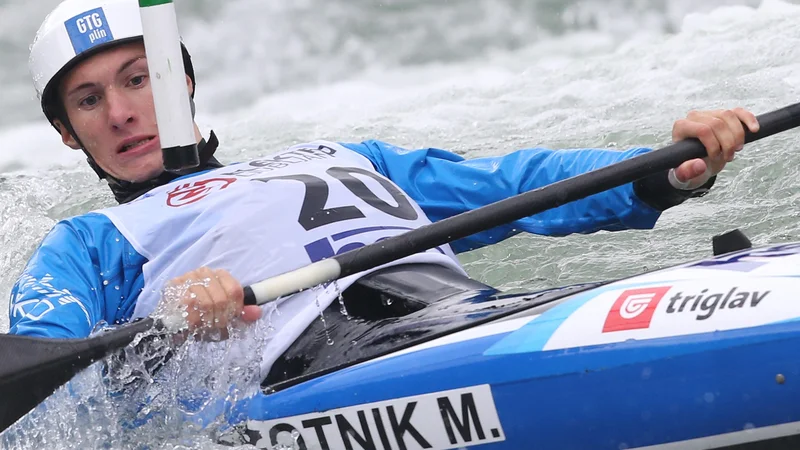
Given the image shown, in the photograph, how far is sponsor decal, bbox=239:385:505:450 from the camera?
1.93 metres

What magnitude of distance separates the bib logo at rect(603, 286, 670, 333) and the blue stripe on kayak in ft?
0.11

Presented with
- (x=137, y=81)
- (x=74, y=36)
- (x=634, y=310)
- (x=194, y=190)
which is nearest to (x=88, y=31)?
(x=74, y=36)

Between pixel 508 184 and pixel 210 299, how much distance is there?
0.95m

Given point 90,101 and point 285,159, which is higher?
point 90,101

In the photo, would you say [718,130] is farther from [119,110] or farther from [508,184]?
[119,110]

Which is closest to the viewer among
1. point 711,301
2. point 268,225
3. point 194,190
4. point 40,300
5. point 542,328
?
point 711,301

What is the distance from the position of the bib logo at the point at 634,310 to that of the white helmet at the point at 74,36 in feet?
5.06

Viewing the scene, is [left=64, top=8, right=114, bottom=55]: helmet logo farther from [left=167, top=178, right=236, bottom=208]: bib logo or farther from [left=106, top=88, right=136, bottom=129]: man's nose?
[left=167, top=178, right=236, bottom=208]: bib logo

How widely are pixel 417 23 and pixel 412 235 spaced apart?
6286 mm

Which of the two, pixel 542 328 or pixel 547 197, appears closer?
pixel 542 328

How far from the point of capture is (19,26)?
8625 millimetres

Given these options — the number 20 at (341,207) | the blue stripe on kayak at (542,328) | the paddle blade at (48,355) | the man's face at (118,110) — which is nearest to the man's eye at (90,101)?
the man's face at (118,110)

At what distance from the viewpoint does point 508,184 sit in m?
2.80

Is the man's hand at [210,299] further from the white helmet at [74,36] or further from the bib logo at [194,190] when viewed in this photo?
the white helmet at [74,36]
